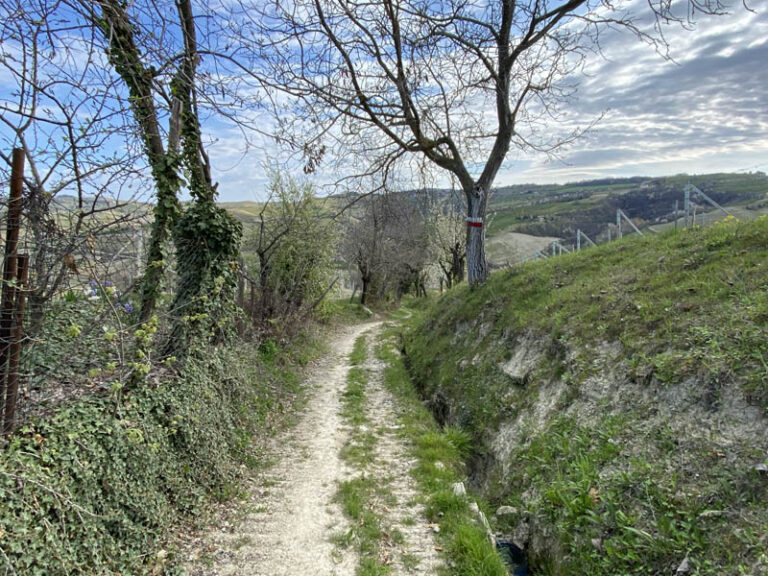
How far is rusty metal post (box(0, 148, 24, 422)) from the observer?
126 inches

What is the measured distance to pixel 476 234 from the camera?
39.6 feet

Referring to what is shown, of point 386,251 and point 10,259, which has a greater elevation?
point 10,259

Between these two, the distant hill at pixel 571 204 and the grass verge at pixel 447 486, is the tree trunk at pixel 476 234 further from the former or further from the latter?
the distant hill at pixel 571 204

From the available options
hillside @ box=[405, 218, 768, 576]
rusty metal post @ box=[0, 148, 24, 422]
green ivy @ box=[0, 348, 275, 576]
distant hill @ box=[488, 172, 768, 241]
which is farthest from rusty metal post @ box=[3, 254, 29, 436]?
distant hill @ box=[488, 172, 768, 241]

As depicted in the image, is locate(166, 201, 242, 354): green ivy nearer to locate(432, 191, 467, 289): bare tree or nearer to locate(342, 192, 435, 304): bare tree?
locate(342, 192, 435, 304): bare tree

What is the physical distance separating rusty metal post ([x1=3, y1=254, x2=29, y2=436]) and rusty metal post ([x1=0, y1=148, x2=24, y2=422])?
3 cm

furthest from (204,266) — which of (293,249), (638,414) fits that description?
(293,249)

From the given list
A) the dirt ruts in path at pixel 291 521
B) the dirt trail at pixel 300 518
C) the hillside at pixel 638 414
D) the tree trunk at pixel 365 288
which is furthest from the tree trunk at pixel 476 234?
the tree trunk at pixel 365 288

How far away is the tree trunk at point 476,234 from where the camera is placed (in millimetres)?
11922

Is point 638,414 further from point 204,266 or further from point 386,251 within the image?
point 386,251

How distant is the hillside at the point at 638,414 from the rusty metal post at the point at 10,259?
16.9 feet

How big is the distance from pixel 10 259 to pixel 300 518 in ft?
13.1

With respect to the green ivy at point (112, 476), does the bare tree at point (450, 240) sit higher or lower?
higher

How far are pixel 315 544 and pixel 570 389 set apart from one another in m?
3.79
